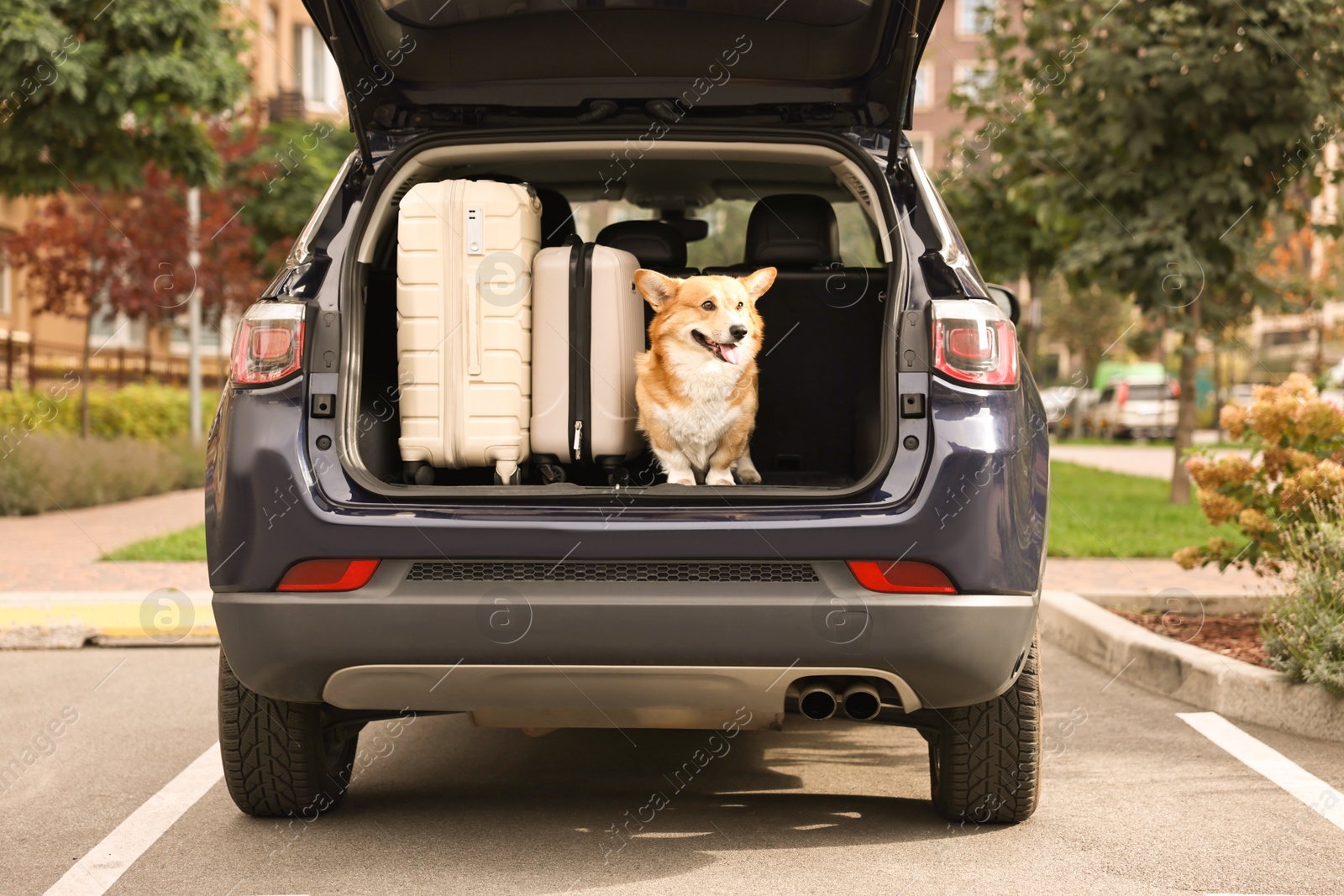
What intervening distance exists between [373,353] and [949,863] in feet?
7.15

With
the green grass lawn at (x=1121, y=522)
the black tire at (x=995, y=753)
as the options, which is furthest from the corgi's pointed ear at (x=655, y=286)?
the green grass lawn at (x=1121, y=522)

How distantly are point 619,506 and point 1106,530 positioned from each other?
28.6 feet

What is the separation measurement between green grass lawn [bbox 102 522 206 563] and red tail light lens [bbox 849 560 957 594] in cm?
681

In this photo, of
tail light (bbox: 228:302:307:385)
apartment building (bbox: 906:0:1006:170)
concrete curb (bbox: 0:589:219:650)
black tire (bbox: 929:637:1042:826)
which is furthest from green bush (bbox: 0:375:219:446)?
apartment building (bbox: 906:0:1006:170)

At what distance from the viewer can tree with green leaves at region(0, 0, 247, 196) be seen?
10.2m

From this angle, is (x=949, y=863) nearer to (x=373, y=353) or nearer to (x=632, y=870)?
(x=632, y=870)

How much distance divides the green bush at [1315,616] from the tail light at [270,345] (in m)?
3.75

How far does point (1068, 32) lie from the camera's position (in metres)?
12.7

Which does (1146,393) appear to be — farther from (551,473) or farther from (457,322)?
(457,322)

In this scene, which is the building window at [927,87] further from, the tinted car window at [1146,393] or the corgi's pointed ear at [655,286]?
the corgi's pointed ear at [655,286]

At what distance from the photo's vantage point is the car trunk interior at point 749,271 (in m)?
4.10

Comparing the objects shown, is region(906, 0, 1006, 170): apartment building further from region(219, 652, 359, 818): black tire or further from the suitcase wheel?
region(219, 652, 359, 818): black tire

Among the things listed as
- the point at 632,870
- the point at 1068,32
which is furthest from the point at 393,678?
the point at 1068,32

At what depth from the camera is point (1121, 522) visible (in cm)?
1196
